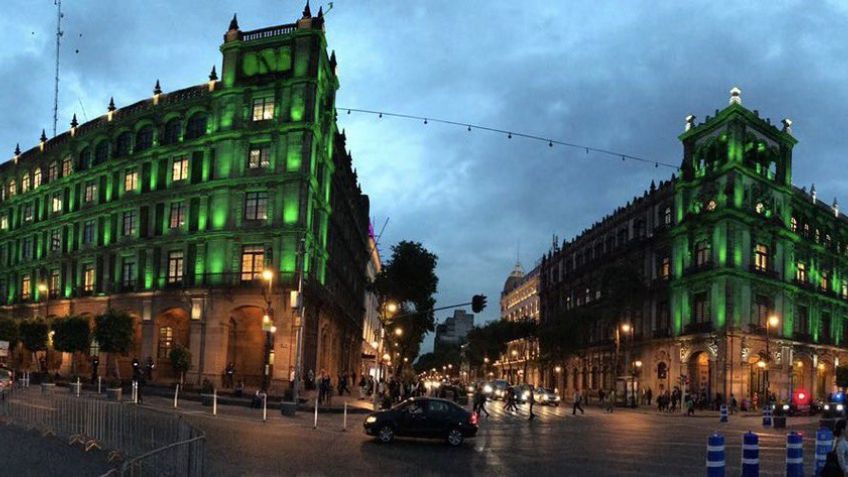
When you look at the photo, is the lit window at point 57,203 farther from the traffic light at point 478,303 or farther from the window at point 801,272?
the window at point 801,272

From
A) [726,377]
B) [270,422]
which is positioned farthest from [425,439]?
[726,377]

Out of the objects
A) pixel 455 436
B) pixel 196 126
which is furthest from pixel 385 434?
pixel 196 126

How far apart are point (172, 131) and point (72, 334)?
1606cm

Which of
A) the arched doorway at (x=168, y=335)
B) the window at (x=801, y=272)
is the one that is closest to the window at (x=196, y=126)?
the arched doorway at (x=168, y=335)

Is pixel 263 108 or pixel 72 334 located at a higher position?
pixel 263 108

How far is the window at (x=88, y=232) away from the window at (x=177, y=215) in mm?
11383

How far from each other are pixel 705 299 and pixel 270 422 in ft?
151

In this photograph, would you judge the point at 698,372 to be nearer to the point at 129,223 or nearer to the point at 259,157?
the point at 259,157

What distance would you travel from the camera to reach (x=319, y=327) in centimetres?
5500

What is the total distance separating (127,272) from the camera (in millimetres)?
57875

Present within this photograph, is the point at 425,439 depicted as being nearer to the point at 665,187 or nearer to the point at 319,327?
the point at 319,327

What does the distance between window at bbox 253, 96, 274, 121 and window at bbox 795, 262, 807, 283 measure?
48.8 meters

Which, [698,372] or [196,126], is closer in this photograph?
[196,126]

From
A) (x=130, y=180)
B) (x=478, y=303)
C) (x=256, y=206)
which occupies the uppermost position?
(x=130, y=180)
